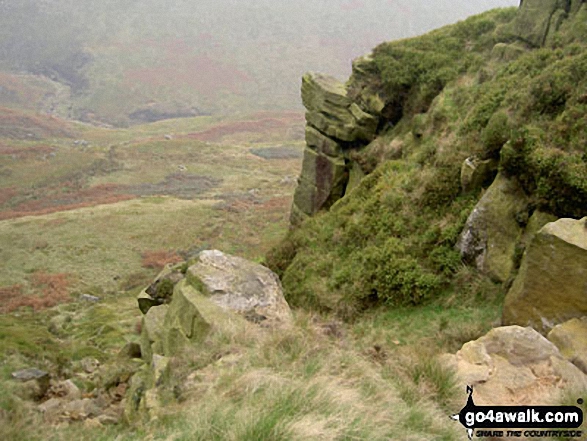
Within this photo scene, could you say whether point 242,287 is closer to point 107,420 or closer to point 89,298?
point 107,420

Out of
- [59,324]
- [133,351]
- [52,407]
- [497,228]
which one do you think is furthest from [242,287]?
[59,324]

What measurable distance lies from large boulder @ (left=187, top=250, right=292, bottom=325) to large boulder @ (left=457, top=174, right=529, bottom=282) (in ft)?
17.2

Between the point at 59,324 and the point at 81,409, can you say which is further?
the point at 59,324

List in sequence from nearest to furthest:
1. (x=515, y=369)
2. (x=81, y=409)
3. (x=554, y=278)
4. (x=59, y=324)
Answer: (x=515, y=369)
(x=554, y=278)
(x=81, y=409)
(x=59, y=324)

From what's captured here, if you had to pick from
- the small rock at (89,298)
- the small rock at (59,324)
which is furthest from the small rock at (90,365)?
the small rock at (89,298)

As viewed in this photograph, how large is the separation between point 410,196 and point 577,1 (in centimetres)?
1060

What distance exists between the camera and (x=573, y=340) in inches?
305

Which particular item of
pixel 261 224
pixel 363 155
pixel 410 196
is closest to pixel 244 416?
pixel 410 196

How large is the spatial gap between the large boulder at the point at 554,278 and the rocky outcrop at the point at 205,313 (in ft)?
16.1

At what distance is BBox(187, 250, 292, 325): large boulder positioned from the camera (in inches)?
500

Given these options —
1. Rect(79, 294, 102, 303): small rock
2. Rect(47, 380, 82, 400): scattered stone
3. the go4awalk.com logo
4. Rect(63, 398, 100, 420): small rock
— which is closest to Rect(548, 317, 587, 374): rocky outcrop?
the go4awalk.com logo

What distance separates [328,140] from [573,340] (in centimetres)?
1948

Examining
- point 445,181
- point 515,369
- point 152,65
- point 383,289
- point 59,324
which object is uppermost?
point 445,181

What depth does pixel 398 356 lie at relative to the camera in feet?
25.6
